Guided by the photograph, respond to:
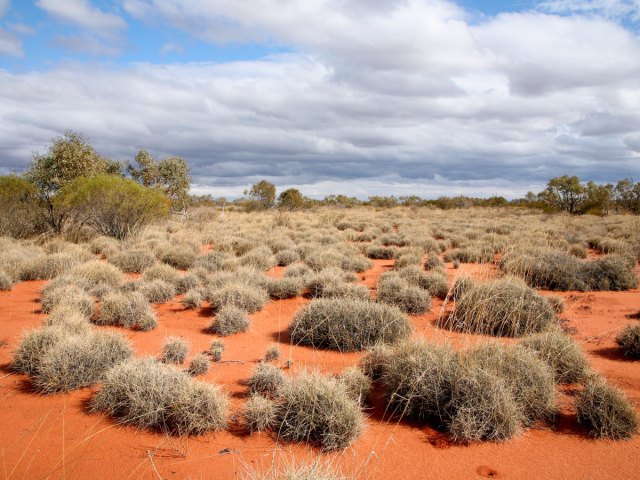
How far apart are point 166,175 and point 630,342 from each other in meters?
27.0

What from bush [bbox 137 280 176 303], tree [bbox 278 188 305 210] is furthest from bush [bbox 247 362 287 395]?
tree [bbox 278 188 305 210]

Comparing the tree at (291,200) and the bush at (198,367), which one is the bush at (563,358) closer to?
the bush at (198,367)

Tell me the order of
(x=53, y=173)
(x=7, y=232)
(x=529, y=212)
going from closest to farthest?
(x=7, y=232) < (x=53, y=173) < (x=529, y=212)

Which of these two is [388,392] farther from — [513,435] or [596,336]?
[596,336]

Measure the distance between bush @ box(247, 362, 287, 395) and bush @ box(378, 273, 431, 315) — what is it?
4.19m

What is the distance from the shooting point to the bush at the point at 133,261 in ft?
41.1

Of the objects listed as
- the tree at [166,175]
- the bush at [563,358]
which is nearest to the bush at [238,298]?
the bush at [563,358]

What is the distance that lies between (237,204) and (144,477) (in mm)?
52601

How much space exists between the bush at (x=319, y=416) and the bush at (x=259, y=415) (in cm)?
6

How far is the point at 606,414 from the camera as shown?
448cm

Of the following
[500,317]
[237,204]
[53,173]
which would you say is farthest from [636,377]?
[237,204]

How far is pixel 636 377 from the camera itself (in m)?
5.84

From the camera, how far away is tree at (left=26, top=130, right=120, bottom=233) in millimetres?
18530

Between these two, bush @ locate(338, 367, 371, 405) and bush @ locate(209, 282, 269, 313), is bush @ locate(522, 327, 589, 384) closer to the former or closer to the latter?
bush @ locate(338, 367, 371, 405)
